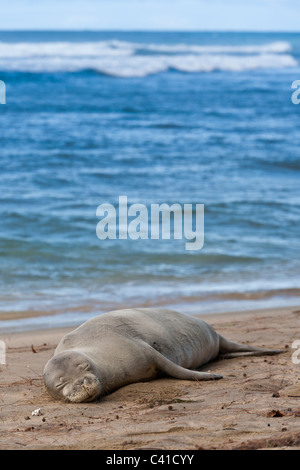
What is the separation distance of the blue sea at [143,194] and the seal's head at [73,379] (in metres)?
2.46

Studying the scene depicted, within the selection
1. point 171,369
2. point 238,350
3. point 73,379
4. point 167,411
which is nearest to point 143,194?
point 238,350

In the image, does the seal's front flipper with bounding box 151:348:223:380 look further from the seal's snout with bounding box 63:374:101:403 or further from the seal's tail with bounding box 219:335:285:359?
the seal's tail with bounding box 219:335:285:359

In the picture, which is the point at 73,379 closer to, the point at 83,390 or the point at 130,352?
the point at 83,390

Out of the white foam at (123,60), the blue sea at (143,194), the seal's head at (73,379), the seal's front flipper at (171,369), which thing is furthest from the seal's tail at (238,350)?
the white foam at (123,60)

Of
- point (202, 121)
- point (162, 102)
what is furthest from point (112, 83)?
point (202, 121)

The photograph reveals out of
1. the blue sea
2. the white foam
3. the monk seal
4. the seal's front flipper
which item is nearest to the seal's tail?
the monk seal

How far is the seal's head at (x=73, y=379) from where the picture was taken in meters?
4.44

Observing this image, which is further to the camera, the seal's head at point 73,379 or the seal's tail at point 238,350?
the seal's tail at point 238,350

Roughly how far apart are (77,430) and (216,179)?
12048 mm

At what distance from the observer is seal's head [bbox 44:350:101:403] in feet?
14.6

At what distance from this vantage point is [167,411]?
413cm

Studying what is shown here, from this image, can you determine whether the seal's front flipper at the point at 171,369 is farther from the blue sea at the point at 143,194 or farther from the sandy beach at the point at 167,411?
the blue sea at the point at 143,194

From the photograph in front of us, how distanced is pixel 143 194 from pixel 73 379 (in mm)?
9401

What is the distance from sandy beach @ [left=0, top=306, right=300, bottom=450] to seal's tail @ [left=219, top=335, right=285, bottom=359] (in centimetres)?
7
